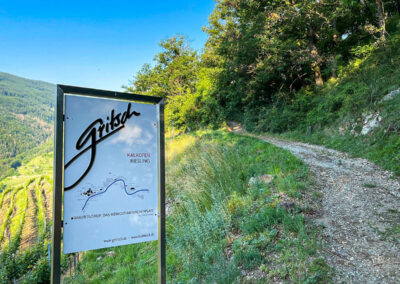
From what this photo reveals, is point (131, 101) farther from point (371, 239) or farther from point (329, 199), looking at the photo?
point (329, 199)

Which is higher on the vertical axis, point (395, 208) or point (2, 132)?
point (2, 132)

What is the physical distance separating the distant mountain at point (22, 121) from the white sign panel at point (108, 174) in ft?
181

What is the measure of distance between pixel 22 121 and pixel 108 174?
5635 inches

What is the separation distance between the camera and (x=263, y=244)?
3127mm

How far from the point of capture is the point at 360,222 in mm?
3574

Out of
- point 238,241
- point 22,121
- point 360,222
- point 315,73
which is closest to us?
point 238,241

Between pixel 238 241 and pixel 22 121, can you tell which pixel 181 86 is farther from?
pixel 22 121

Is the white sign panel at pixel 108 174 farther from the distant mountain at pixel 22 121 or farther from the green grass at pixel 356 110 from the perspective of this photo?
the distant mountain at pixel 22 121

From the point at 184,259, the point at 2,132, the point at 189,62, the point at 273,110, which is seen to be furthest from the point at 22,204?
the point at 2,132

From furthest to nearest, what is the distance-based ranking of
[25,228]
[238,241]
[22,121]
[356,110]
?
[22,121] → [25,228] → [356,110] → [238,241]

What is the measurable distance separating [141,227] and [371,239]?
2955 millimetres

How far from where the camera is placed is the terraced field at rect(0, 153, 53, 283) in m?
7.87

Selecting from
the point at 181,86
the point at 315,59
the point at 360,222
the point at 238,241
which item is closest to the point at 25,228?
the point at 181,86

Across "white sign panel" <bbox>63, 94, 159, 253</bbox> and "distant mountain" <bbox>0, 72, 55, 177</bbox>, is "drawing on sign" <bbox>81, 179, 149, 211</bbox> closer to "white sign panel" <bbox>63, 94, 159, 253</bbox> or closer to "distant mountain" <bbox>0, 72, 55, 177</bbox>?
"white sign panel" <bbox>63, 94, 159, 253</bbox>
